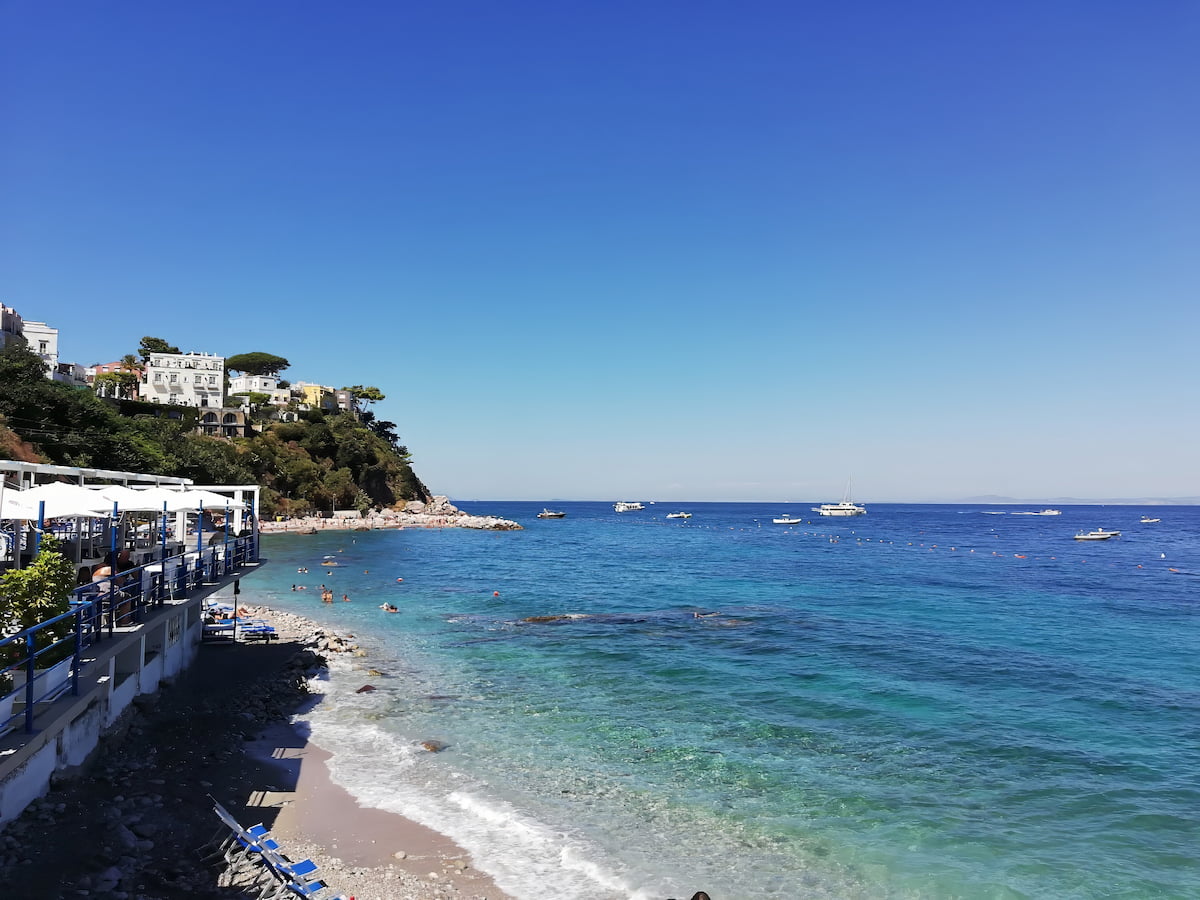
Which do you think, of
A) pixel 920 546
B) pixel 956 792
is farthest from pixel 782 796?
pixel 920 546

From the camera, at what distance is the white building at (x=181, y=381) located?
10206 centimetres

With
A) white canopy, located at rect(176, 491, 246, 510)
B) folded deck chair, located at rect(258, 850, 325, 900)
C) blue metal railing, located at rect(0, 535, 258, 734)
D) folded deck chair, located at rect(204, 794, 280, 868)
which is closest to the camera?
blue metal railing, located at rect(0, 535, 258, 734)

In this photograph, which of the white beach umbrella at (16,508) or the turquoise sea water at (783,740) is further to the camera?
the white beach umbrella at (16,508)

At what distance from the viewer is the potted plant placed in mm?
11133

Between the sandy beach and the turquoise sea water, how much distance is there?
94cm

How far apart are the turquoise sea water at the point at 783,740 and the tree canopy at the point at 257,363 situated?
109022mm

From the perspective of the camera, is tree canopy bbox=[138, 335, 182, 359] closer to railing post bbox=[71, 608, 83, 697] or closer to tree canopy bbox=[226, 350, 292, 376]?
tree canopy bbox=[226, 350, 292, 376]

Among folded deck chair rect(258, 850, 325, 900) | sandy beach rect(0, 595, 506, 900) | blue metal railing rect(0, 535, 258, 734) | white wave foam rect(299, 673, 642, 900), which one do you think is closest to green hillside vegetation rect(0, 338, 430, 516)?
blue metal railing rect(0, 535, 258, 734)

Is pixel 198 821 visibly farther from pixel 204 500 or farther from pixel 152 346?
pixel 152 346

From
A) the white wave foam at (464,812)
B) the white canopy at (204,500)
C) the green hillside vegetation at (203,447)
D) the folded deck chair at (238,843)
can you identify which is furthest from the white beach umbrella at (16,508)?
the green hillside vegetation at (203,447)

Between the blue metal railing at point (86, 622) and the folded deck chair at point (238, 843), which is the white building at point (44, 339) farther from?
the folded deck chair at point (238, 843)

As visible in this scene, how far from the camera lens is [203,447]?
80.6 m

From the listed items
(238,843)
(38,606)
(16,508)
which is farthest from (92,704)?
(238,843)

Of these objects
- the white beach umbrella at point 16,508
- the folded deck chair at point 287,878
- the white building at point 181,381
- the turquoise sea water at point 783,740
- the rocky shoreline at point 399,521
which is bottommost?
the turquoise sea water at point 783,740
